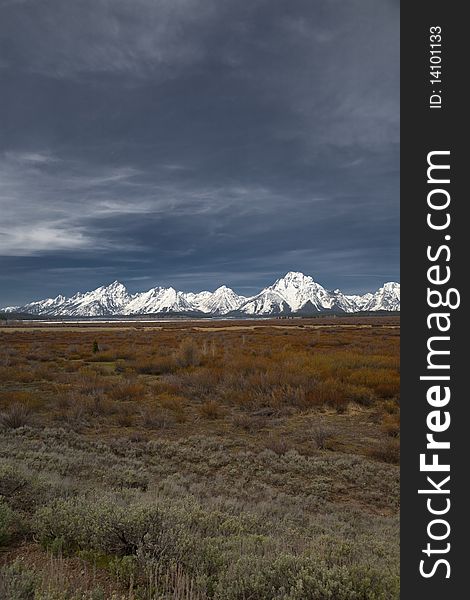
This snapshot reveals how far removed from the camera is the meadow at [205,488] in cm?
321

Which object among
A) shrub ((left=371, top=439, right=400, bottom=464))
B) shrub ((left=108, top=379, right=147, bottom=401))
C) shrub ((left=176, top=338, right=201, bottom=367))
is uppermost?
shrub ((left=176, top=338, right=201, bottom=367))

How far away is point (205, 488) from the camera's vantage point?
21.5 ft

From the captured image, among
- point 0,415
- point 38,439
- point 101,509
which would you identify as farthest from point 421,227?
point 0,415

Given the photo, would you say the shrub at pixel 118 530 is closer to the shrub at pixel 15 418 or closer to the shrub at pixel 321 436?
the shrub at pixel 321 436

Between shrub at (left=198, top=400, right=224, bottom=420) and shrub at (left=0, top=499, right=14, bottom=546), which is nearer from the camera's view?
shrub at (left=0, top=499, right=14, bottom=546)

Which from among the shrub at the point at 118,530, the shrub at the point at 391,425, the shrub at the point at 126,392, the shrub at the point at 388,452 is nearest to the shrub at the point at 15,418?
the shrub at the point at 126,392

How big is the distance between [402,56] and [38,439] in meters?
10.4

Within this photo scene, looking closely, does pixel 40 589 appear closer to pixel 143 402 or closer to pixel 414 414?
pixel 414 414

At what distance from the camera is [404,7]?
2.67 m

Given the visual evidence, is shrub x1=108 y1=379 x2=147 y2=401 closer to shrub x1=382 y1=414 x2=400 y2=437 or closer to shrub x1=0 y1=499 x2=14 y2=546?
shrub x1=382 y1=414 x2=400 y2=437

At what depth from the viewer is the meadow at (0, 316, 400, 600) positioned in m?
3.21

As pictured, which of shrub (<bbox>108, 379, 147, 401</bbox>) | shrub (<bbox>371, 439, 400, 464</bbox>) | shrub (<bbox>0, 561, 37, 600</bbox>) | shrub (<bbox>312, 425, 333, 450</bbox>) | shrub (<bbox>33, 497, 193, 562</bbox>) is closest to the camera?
shrub (<bbox>0, 561, 37, 600</bbox>)

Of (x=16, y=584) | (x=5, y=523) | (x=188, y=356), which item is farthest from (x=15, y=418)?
(x=188, y=356)

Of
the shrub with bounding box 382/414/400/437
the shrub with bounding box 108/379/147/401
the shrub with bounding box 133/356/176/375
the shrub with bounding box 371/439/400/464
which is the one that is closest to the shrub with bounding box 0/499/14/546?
the shrub with bounding box 371/439/400/464
